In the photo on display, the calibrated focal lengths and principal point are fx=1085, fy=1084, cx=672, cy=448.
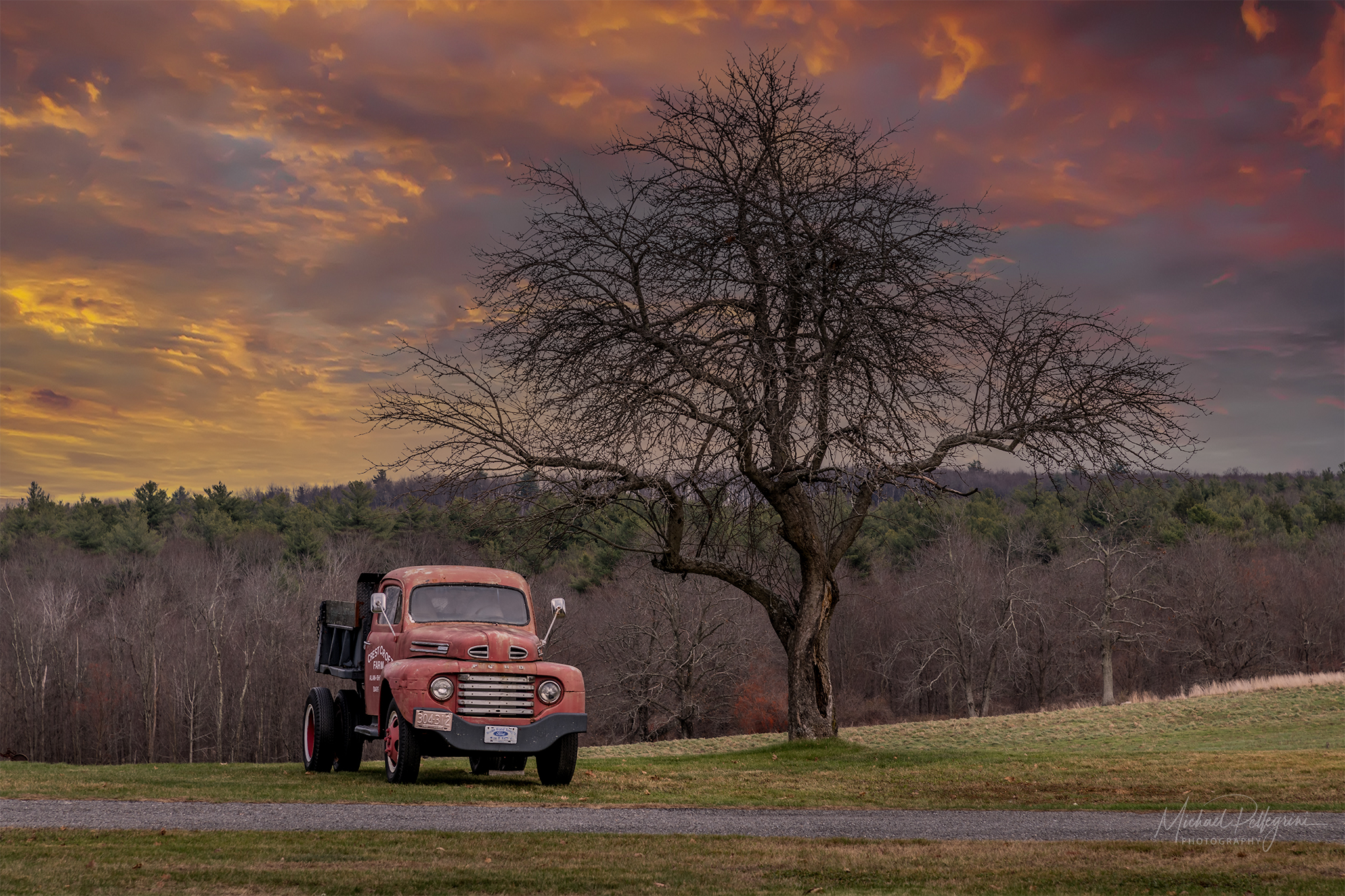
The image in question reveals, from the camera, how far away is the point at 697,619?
60.9 m

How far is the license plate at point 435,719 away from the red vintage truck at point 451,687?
1 cm

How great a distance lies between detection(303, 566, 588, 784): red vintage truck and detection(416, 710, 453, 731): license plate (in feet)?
0.03

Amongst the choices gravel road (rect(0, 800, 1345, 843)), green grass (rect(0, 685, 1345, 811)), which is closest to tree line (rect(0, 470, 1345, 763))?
green grass (rect(0, 685, 1345, 811))

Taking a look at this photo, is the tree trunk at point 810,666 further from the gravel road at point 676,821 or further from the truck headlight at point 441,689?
the truck headlight at point 441,689

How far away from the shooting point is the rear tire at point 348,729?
16750 millimetres

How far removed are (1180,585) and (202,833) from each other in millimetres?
71325

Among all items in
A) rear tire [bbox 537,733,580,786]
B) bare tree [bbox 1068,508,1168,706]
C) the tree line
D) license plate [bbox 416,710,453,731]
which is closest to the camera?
license plate [bbox 416,710,453,731]

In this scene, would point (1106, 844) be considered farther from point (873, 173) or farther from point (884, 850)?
point (873, 173)

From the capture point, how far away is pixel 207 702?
6481 cm

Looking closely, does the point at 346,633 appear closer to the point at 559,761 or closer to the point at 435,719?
the point at 435,719

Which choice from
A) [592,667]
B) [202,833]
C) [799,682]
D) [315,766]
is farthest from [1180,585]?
[202,833]

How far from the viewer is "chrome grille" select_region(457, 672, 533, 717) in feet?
46.3

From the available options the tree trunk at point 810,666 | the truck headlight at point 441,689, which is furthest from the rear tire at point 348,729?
the tree trunk at point 810,666

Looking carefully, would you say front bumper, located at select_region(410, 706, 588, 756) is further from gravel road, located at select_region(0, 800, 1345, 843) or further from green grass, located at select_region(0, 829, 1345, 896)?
green grass, located at select_region(0, 829, 1345, 896)
